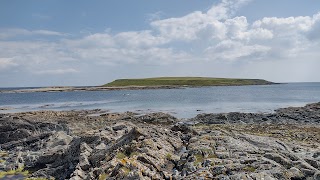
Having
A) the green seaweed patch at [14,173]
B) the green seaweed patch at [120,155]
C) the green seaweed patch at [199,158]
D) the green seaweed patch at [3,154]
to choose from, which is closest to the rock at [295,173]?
the green seaweed patch at [199,158]

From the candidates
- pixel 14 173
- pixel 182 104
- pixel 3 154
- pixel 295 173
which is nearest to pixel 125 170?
pixel 295 173

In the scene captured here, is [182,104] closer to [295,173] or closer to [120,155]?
[120,155]

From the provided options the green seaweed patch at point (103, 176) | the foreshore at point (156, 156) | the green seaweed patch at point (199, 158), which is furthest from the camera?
the green seaweed patch at point (199, 158)

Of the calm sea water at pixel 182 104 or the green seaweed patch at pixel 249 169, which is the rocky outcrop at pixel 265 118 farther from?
the green seaweed patch at pixel 249 169

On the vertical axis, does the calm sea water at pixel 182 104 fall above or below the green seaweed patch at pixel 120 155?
below

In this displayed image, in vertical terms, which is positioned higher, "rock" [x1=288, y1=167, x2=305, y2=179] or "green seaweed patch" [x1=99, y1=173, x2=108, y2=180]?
"rock" [x1=288, y1=167, x2=305, y2=179]

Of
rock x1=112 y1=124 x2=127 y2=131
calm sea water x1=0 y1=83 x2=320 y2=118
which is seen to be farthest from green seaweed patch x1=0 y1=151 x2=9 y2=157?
calm sea water x1=0 y1=83 x2=320 y2=118

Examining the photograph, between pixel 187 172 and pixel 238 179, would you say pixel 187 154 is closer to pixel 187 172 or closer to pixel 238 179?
pixel 187 172

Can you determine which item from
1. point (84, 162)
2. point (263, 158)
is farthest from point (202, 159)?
point (84, 162)

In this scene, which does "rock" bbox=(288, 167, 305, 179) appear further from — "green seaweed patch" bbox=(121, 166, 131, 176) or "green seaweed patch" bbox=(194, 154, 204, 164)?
"green seaweed patch" bbox=(121, 166, 131, 176)

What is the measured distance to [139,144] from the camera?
2142cm

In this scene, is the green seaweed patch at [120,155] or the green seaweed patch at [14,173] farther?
the green seaweed patch at [14,173]

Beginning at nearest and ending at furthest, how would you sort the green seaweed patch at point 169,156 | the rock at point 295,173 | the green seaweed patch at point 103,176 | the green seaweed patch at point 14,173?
the rock at point 295,173, the green seaweed patch at point 103,176, the green seaweed patch at point 169,156, the green seaweed patch at point 14,173

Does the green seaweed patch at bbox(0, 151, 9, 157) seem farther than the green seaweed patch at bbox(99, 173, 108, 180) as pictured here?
Yes
